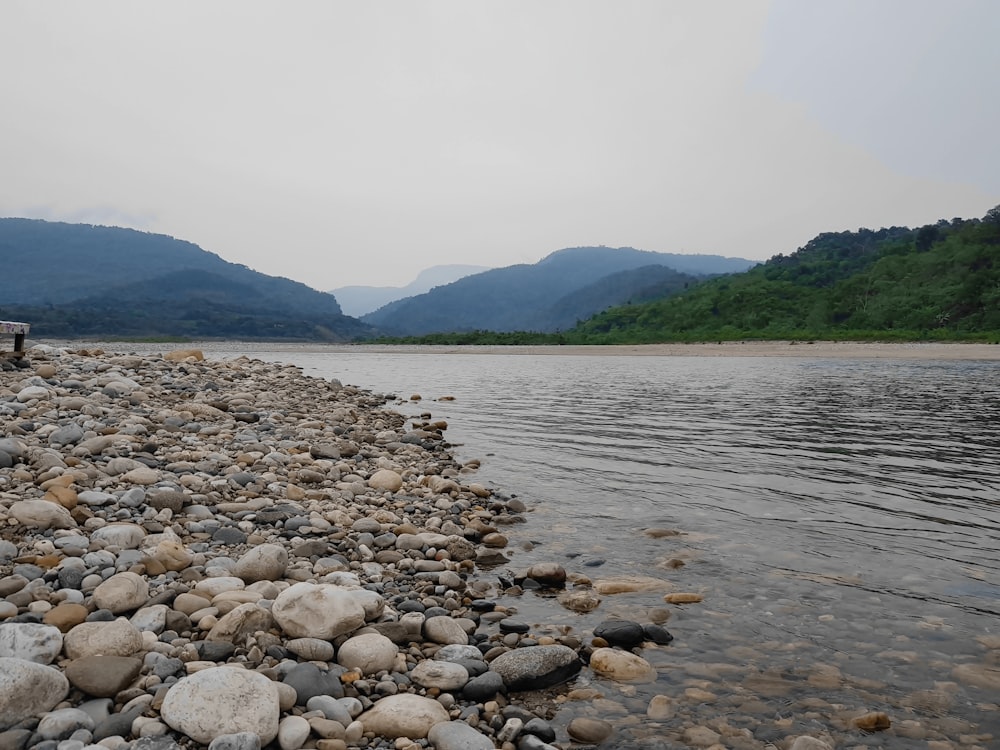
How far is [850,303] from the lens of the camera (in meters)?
79.2

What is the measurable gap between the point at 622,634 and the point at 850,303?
3433 inches

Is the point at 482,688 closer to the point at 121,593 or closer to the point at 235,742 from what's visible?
the point at 235,742

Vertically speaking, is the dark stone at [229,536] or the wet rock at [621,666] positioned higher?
the dark stone at [229,536]

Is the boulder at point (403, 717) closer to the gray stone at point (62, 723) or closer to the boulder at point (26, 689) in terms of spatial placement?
the gray stone at point (62, 723)

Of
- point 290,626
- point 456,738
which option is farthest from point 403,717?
point 290,626

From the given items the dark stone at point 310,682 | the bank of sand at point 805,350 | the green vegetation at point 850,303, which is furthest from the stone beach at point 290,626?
the green vegetation at point 850,303

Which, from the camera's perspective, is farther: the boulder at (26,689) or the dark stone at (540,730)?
the dark stone at (540,730)

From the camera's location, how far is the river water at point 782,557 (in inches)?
166

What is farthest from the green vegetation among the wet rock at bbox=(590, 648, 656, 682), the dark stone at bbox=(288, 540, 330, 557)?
the dark stone at bbox=(288, 540, 330, 557)

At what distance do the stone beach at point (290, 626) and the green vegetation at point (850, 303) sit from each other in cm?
6478

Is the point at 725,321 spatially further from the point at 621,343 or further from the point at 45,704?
the point at 45,704

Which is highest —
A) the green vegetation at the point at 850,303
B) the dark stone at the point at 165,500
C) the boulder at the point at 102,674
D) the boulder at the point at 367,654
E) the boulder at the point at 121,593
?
the green vegetation at the point at 850,303

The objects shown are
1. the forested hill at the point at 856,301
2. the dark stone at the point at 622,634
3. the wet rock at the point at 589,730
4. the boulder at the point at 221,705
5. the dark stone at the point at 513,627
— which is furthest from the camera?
the forested hill at the point at 856,301

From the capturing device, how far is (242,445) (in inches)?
402
